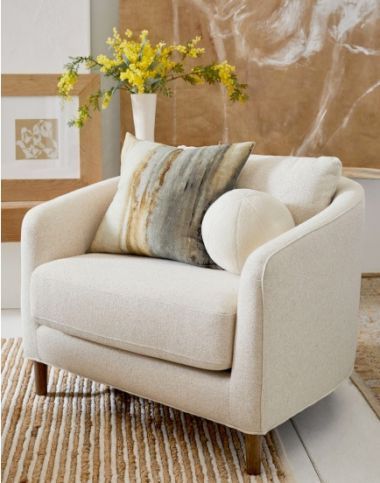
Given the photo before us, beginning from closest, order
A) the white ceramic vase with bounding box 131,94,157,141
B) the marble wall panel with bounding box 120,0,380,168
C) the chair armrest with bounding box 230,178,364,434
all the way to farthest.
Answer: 1. the chair armrest with bounding box 230,178,364,434
2. the white ceramic vase with bounding box 131,94,157,141
3. the marble wall panel with bounding box 120,0,380,168

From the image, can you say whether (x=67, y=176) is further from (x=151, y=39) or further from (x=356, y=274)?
(x=356, y=274)

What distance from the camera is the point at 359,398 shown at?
254cm

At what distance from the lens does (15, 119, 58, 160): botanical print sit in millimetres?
3639

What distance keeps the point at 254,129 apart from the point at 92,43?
0.88 m

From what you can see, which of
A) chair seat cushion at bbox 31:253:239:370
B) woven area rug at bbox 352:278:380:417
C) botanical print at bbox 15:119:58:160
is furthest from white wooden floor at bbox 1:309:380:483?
botanical print at bbox 15:119:58:160

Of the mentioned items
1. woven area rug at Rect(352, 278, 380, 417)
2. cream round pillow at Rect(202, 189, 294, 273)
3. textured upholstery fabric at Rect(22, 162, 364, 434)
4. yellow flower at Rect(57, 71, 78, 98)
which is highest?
yellow flower at Rect(57, 71, 78, 98)

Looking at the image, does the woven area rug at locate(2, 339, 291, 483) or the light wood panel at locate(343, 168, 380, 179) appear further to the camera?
the light wood panel at locate(343, 168, 380, 179)

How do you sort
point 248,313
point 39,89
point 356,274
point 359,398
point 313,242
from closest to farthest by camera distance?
point 248,313, point 313,242, point 356,274, point 359,398, point 39,89

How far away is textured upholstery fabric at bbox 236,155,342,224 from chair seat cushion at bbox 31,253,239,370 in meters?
0.30

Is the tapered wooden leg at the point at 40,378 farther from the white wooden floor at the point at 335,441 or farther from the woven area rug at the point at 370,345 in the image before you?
the woven area rug at the point at 370,345

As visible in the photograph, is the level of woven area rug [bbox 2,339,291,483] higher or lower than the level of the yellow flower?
lower

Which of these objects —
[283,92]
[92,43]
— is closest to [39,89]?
[92,43]

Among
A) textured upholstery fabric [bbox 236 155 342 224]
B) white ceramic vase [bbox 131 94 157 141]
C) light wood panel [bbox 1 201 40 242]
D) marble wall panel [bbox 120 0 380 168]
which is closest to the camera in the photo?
textured upholstery fabric [bbox 236 155 342 224]

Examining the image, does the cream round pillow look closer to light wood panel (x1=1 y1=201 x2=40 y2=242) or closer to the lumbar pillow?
the lumbar pillow
